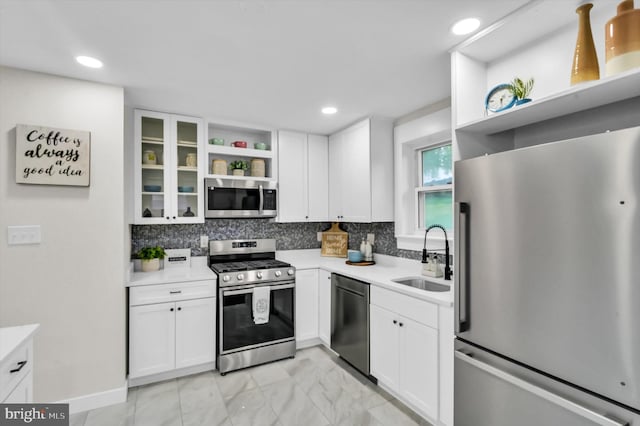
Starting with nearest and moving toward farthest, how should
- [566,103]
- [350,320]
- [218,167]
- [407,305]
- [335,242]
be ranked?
[566,103] → [407,305] → [350,320] → [218,167] → [335,242]

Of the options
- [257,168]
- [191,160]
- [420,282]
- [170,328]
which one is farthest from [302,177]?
[170,328]

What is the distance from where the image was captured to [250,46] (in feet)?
6.15

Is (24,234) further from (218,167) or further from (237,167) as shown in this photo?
(237,167)

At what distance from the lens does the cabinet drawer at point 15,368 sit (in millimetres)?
1114

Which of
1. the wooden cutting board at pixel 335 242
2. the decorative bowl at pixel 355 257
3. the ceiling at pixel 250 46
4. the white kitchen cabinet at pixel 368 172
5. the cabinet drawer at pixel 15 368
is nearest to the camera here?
the cabinet drawer at pixel 15 368

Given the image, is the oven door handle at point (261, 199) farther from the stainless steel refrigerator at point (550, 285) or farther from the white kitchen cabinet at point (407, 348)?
the stainless steel refrigerator at point (550, 285)

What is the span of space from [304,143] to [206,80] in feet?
5.14

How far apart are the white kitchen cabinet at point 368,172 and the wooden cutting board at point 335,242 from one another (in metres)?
0.47

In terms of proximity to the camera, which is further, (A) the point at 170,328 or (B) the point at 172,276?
(B) the point at 172,276

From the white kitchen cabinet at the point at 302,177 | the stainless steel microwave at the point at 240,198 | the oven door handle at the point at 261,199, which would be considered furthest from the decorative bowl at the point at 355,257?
the oven door handle at the point at 261,199

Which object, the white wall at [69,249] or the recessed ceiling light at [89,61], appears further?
the white wall at [69,249]

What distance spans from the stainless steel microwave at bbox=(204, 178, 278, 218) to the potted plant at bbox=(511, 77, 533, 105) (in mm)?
2456

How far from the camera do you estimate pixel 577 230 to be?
1235 millimetres

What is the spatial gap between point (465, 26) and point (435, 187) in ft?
4.97
